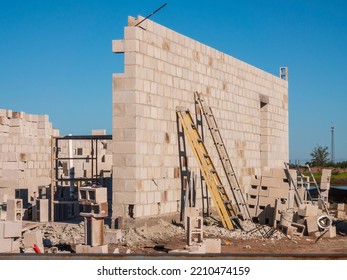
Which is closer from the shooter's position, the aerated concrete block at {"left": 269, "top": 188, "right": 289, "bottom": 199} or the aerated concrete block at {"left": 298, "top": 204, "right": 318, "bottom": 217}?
the aerated concrete block at {"left": 298, "top": 204, "right": 318, "bottom": 217}

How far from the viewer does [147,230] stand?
13719 millimetres

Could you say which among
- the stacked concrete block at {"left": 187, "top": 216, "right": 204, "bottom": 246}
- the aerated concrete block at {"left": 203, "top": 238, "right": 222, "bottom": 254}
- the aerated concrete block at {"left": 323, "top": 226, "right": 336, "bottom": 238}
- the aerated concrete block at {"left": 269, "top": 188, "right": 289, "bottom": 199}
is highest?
the aerated concrete block at {"left": 269, "top": 188, "right": 289, "bottom": 199}

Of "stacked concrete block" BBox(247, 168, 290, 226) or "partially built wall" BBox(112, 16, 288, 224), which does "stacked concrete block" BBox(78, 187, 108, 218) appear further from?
"stacked concrete block" BBox(247, 168, 290, 226)

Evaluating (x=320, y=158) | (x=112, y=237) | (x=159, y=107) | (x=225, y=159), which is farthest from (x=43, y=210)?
(x=320, y=158)

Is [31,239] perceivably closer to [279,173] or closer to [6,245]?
[6,245]

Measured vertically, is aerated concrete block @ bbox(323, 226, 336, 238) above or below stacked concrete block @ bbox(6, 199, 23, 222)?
below

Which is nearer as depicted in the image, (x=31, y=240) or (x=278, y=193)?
(x=31, y=240)

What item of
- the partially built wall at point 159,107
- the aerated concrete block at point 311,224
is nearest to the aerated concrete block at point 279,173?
the partially built wall at point 159,107

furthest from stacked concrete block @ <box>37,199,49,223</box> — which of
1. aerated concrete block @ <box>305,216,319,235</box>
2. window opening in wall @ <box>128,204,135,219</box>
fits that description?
aerated concrete block @ <box>305,216,319,235</box>

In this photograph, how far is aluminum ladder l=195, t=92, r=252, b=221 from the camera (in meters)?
16.3

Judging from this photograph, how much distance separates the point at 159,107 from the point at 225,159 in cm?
335

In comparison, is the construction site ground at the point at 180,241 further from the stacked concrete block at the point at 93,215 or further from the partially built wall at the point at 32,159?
the partially built wall at the point at 32,159

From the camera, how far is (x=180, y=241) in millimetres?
13453

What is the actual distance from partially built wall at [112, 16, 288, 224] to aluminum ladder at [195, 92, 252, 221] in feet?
0.85
